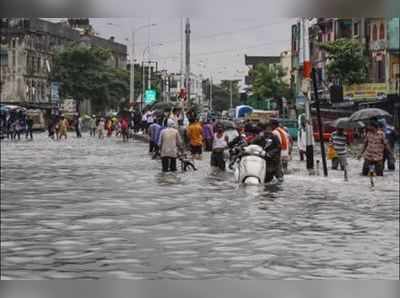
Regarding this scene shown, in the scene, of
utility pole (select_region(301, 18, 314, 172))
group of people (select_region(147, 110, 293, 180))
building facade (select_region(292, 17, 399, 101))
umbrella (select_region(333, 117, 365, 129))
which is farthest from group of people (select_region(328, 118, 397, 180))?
building facade (select_region(292, 17, 399, 101))

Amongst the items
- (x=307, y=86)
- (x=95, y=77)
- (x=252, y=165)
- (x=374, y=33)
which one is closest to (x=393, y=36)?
(x=374, y=33)

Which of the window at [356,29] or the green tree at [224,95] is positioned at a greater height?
the window at [356,29]

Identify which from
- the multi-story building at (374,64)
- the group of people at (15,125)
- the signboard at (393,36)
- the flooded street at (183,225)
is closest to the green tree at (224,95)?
the multi-story building at (374,64)

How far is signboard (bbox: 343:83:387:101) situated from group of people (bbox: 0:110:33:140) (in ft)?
74.2

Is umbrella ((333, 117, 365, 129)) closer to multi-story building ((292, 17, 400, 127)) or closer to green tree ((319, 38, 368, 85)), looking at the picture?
multi-story building ((292, 17, 400, 127))

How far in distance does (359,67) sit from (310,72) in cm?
2117

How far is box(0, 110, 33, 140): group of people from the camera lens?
A: 10.4m

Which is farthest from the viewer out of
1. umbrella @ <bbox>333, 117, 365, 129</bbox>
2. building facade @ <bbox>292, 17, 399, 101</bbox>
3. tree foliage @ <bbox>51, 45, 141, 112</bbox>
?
tree foliage @ <bbox>51, 45, 141, 112</bbox>

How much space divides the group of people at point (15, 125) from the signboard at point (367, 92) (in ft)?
74.2

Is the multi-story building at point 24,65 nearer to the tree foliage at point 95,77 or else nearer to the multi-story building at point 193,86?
the tree foliage at point 95,77

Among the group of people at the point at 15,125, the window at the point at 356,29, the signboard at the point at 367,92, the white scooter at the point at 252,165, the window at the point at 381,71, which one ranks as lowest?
the white scooter at the point at 252,165

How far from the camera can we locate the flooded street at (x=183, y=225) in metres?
7.08

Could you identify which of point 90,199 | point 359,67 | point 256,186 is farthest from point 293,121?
point 90,199

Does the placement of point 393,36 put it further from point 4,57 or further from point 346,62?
point 4,57
